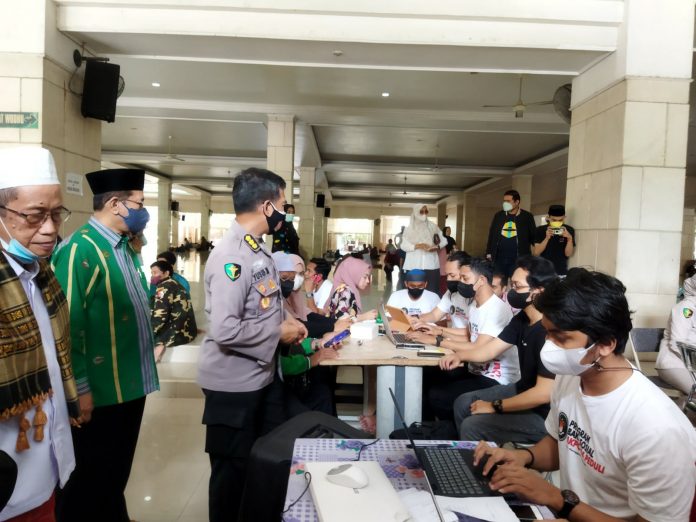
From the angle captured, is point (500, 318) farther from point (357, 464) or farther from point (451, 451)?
point (357, 464)

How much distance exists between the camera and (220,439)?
1981 mm

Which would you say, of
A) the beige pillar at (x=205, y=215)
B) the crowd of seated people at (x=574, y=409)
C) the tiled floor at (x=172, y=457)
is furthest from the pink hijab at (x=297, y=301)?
the beige pillar at (x=205, y=215)

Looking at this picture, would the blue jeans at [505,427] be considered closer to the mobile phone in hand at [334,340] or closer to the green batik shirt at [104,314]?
the mobile phone in hand at [334,340]

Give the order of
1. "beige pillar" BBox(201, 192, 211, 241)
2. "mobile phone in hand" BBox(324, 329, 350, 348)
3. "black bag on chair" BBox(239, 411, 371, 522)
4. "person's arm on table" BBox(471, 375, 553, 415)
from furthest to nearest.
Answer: "beige pillar" BBox(201, 192, 211, 241), "mobile phone in hand" BBox(324, 329, 350, 348), "person's arm on table" BBox(471, 375, 553, 415), "black bag on chair" BBox(239, 411, 371, 522)

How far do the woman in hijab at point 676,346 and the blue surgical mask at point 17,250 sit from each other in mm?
3466

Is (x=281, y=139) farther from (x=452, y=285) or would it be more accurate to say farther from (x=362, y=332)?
(x=362, y=332)

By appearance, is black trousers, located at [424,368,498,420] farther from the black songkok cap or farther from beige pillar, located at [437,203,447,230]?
beige pillar, located at [437,203,447,230]

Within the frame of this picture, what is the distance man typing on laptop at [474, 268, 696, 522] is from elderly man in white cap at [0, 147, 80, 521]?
1170mm

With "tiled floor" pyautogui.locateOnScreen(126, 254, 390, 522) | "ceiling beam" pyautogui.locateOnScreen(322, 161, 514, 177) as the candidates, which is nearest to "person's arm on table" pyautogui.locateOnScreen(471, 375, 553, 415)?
"tiled floor" pyautogui.locateOnScreen(126, 254, 390, 522)

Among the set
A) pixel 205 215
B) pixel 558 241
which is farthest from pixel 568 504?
pixel 205 215

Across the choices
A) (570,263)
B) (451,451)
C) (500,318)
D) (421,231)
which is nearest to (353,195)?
(421,231)

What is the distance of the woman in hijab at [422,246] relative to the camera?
6488 millimetres

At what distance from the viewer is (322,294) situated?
15.2 ft

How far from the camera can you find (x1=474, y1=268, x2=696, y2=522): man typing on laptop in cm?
110
